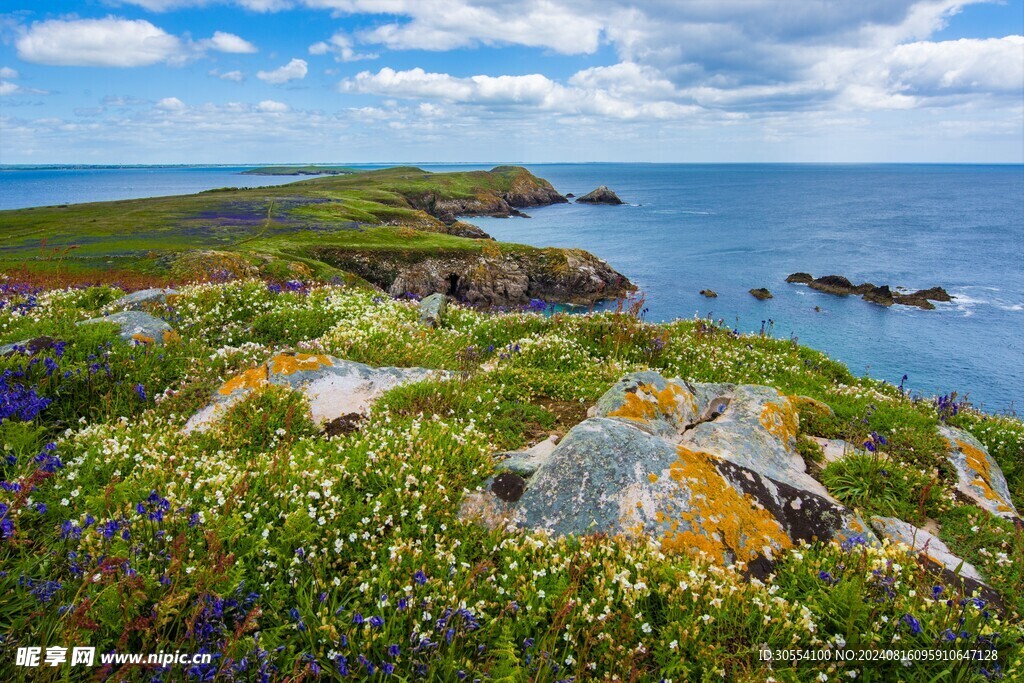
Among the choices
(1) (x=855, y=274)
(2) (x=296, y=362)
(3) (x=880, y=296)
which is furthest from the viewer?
(1) (x=855, y=274)

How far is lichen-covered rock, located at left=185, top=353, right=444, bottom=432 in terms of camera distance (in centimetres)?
829

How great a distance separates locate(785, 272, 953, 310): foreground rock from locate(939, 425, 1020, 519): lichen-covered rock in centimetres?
7391

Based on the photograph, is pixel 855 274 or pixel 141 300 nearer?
pixel 141 300

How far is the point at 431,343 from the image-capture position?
12516 mm

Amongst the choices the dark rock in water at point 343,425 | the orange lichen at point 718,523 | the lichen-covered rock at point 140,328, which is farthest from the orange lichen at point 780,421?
the lichen-covered rock at point 140,328

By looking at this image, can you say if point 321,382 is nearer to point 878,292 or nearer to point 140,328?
point 140,328

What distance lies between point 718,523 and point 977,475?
5.63m

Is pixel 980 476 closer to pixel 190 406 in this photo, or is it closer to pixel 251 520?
pixel 251 520

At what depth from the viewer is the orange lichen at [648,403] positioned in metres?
8.72

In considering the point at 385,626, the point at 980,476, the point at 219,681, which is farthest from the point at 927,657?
the point at 980,476

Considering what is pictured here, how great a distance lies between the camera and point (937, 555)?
6.08m

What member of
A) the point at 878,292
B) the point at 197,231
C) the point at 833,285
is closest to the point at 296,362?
the point at 878,292

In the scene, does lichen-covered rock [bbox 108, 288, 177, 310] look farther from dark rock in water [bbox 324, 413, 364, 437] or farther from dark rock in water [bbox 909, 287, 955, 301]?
dark rock in water [bbox 909, 287, 955, 301]

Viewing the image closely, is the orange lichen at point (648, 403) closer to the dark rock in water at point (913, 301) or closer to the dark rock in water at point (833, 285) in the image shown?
the dark rock in water at point (913, 301)
